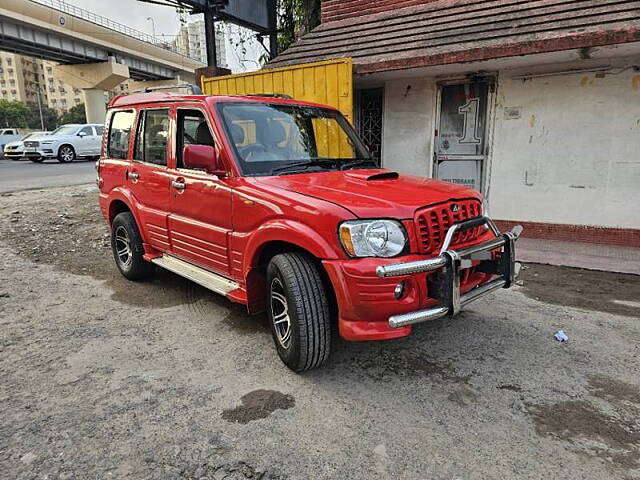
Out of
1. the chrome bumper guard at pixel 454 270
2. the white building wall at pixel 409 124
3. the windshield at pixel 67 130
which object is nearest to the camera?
the chrome bumper guard at pixel 454 270

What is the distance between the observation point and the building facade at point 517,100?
19.2ft

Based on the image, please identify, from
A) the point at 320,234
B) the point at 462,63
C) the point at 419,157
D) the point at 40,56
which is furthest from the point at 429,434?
the point at 40,56

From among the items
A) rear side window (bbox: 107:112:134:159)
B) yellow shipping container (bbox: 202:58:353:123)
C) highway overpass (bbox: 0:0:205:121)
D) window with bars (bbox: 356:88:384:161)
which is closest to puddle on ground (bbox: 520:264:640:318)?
yellow shipping container (bbox: 202:58:353:123)

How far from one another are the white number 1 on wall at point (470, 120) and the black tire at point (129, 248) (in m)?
5.40

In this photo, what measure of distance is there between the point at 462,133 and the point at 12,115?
9055cm

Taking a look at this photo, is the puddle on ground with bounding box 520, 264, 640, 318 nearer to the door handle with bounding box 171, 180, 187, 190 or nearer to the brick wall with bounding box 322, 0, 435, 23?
the door handle with bounding box 171, 180, 187, 190

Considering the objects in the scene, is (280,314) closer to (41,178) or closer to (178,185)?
(178,185)

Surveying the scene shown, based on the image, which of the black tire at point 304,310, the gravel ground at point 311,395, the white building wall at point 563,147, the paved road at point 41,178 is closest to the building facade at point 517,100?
the white building wall at point 563,147

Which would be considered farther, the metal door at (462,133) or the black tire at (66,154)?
the black tire at (66,154)

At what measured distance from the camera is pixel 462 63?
6.17 metres

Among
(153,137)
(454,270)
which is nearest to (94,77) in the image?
(153,137)

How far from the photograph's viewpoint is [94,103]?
37.4 m

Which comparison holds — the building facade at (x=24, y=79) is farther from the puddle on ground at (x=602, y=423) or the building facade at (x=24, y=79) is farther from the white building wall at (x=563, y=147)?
the puddle on ground at (x=602, y=423)

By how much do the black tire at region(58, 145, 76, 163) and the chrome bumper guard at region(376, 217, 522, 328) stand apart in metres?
21.9
